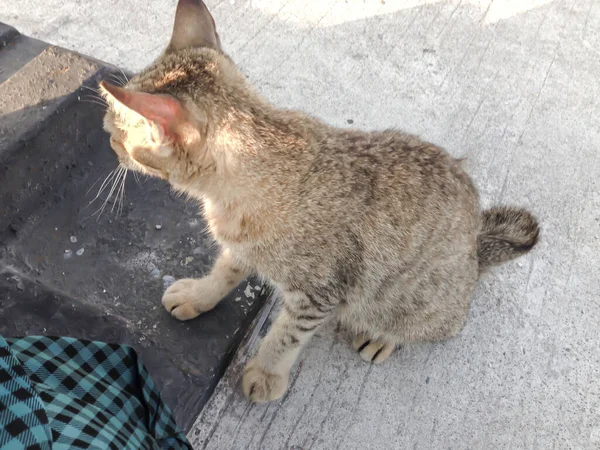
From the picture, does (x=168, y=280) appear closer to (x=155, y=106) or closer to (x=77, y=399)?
(x=77, y=399)

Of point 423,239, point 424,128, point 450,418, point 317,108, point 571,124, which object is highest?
point 423,239

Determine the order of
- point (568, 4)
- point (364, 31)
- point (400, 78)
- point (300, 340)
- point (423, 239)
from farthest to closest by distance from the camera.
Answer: point (568, 4) → point (364, 31) → point (400, 78) → point (300, 340) → point (423, 239)

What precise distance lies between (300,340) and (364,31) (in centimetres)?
242

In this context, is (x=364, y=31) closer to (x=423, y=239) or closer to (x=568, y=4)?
(x=568, y=4)

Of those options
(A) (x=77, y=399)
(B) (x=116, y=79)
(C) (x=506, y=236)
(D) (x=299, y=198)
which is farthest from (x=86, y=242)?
(C) (x=506, y=236)

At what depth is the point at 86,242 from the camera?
230 cm

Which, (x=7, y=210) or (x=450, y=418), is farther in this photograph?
(x=7, y=210)

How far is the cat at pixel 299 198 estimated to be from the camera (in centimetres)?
152

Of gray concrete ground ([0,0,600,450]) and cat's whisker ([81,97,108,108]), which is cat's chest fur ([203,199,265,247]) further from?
cat's whisker ([81,97,108,108])

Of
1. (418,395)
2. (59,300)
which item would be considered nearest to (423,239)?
(418,395)

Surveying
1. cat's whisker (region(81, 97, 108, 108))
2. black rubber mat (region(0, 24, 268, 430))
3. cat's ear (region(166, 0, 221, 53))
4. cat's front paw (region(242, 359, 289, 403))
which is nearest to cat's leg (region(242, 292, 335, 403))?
cat's front paw (region(242, 359, 289, 403))

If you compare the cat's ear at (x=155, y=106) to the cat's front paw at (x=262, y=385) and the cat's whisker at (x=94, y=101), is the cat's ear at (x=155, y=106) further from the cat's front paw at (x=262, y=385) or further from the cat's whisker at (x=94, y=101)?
the cat's whisker at (x=94, y=101)

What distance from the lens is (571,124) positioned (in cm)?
300

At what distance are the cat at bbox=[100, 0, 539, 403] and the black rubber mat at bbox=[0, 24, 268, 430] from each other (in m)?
0.25
